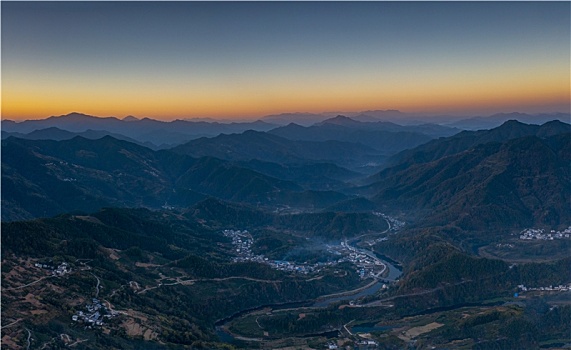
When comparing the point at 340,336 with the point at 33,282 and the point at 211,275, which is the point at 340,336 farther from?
the point at 33,282

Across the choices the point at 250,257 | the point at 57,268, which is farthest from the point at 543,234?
the point at 57,268

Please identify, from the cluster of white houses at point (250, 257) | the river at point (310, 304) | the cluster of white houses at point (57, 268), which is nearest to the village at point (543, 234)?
the river at point (310, 304)

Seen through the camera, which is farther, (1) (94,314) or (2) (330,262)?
(2) (330,262)

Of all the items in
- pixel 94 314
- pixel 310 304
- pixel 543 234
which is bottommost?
pixel 310 304

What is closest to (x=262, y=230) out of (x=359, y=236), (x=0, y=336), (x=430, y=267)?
(x=359, y=236)

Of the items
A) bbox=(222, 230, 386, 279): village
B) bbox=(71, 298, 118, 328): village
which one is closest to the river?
bbox=(222, 230, 386, 279): village

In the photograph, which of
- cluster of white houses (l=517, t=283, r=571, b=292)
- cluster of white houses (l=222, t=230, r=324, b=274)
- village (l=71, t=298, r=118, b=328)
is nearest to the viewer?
village (l=71, t=298, r=118, b=328)

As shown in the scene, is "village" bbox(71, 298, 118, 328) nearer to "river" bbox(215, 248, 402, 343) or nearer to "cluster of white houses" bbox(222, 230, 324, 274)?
"river" bbox(215, 248, 402, 343)

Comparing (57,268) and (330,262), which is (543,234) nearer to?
(330,262)
